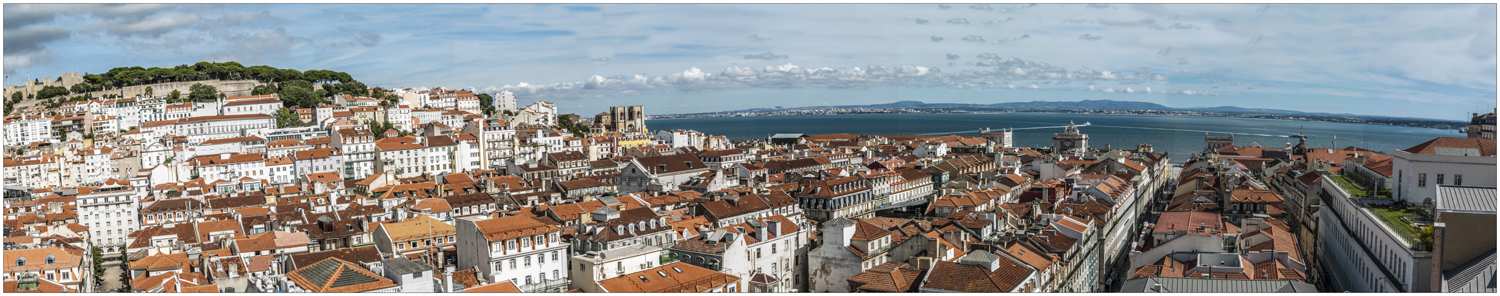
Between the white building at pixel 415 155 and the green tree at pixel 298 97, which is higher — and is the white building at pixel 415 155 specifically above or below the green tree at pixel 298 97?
below

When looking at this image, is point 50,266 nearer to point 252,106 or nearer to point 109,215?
point 109,215

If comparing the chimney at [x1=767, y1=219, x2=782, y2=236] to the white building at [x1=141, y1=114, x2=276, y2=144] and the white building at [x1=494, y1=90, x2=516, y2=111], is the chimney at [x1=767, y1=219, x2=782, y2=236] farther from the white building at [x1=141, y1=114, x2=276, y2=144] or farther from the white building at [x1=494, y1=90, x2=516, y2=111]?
the white building at [x1=494, y1=90, x2=516, y2=111]

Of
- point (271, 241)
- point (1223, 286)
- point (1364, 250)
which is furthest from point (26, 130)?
point (1364, 250)

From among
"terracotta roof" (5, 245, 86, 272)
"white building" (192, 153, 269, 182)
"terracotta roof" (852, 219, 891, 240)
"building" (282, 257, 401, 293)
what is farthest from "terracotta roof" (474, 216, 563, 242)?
"white building" (192, 153, 269, 182)

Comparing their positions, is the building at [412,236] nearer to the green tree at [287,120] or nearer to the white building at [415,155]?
the white building at [415,155]

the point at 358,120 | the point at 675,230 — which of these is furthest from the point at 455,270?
the point at 358,120

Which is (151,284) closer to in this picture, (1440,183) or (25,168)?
(1440,183)

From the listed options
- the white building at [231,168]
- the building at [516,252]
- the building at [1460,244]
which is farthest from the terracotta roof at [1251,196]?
the white building at [231,168]
